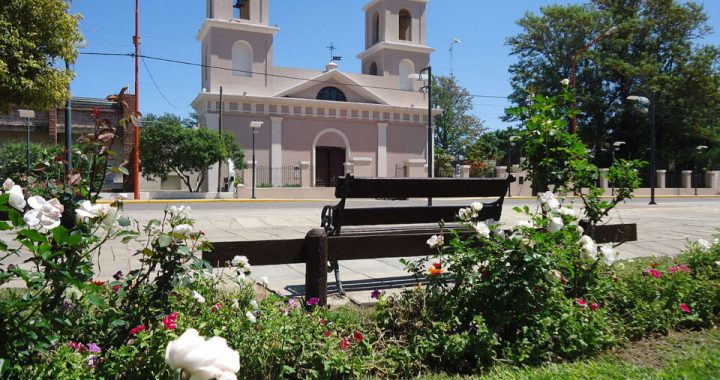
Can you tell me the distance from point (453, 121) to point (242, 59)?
124 feet

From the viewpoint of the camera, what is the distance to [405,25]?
39.2m

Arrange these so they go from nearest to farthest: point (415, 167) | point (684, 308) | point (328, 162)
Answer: point (684, 308)
point (415, 167)
point (328, 162)

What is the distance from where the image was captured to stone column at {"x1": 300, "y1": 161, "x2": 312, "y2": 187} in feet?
102

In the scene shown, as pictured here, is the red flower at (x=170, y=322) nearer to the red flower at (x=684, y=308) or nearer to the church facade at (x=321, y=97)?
the red flower at (x=684, y=308)

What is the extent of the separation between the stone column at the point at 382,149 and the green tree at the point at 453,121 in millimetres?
30096

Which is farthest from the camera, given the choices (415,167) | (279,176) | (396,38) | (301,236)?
(396,38)

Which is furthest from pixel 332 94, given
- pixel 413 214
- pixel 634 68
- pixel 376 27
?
pixel 413 214

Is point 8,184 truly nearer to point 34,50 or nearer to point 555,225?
point 555,225

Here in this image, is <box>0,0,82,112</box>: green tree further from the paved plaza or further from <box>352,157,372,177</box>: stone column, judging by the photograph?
<box>352,157,372,177</box>: stone column

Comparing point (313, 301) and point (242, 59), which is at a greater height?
point (242, 59)

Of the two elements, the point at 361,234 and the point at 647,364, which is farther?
the point at 361,234

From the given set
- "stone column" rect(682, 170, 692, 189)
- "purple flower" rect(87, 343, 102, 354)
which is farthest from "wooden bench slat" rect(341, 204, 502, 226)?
"stone column" rect(682, 170, 692, 189)

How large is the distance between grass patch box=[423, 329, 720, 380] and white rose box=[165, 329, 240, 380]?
175 cm

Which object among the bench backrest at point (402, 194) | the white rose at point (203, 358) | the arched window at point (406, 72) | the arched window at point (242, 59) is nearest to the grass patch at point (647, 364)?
the white rose at point (203, 358)
